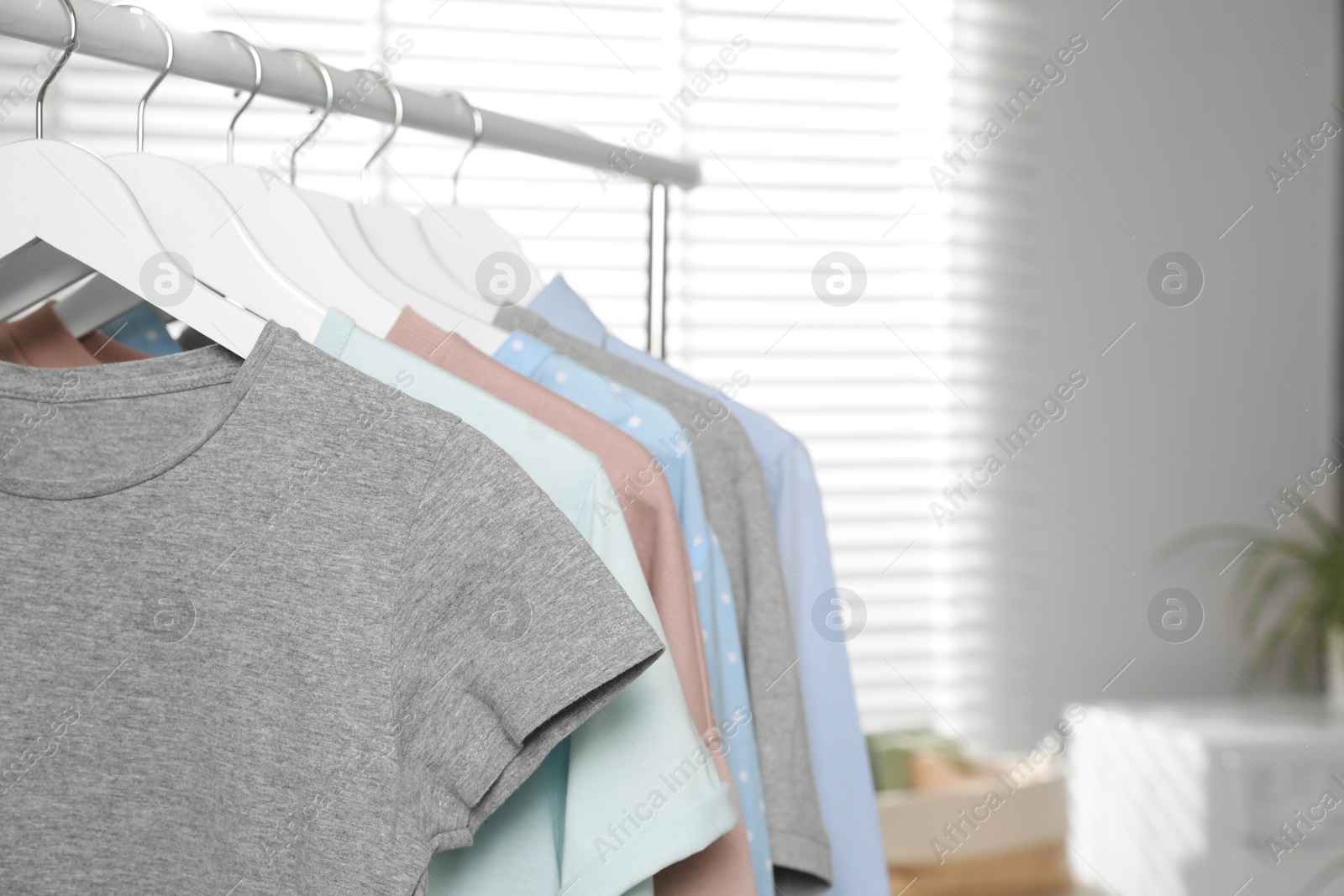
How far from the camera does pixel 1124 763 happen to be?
2170 millimetres

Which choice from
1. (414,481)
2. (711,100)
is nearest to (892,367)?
(711,100)

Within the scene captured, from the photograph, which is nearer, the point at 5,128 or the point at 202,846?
the point at 202,846

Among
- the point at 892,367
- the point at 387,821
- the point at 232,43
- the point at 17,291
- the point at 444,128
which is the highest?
the point at 892,367

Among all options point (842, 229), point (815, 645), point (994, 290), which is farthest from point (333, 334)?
point (994, 290)

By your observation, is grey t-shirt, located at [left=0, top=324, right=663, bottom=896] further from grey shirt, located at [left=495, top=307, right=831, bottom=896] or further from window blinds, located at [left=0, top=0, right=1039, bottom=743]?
window blinds, located at [left=0, top=0, right=1039, bottom=743]

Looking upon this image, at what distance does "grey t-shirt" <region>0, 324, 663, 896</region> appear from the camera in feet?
1.90

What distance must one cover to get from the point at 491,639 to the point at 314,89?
54cm

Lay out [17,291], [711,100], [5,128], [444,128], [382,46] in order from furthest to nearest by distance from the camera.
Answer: [711,100] → [382,46] → [5,128] → [444,128] → [17,291]

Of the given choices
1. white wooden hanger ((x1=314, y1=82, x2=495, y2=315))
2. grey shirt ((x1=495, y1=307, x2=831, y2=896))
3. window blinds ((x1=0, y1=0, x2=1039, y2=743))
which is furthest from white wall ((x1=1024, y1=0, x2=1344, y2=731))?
white wooden hanger ((x1=314, y1=82, x2=495, y2=315))

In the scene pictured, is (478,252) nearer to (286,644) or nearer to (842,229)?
(286,644)

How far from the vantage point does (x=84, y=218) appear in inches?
27.9

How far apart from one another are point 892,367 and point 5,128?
5.79 feet

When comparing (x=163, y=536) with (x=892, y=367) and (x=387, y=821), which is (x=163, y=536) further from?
(x=892, y=367)

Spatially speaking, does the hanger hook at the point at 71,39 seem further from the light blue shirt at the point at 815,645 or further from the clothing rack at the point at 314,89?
the light blue shirt at the point at 815,645
